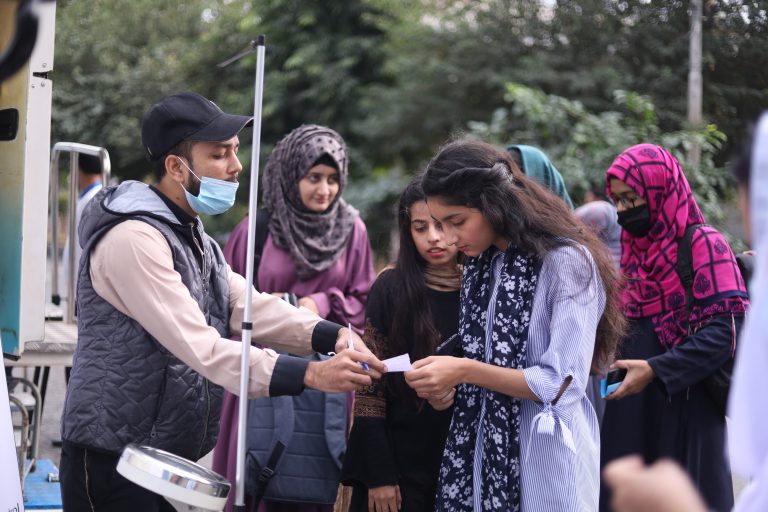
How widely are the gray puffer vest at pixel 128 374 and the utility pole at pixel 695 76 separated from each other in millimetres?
5846

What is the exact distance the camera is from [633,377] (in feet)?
13.1

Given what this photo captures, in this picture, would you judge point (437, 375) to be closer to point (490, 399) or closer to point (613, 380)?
point (490, 399)

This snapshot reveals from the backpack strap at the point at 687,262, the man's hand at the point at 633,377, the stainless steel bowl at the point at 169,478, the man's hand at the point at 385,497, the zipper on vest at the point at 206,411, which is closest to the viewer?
the stainless steel bowl at the point at 169,478

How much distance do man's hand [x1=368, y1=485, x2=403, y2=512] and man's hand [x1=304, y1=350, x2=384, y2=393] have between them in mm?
569

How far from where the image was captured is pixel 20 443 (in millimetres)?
5312

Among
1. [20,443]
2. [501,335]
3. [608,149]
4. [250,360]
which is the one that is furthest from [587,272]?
[608,149]

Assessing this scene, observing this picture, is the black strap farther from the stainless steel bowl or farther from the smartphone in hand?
the stainless steel bowl

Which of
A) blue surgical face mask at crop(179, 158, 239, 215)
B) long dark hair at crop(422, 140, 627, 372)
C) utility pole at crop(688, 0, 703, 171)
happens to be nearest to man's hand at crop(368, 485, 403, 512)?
long dark hair at crop(422, 140, 627, 372)

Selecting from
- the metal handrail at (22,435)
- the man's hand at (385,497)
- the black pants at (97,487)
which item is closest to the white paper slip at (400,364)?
the man's hand at (385,497)

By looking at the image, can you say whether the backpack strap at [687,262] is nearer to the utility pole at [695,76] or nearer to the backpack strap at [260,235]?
the backpack strap at [260,235]

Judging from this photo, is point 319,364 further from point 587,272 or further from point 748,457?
point 748,457

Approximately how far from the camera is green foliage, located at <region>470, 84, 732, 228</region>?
10078 millimetres

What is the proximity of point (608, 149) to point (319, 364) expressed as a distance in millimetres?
8883

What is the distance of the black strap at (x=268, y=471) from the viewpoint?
404cm
